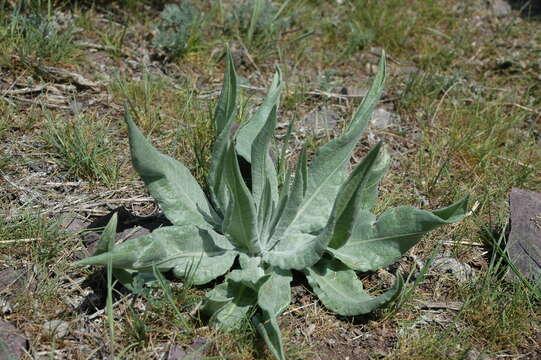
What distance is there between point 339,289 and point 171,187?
712 millimetres

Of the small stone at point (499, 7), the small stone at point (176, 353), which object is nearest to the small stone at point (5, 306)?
the small stone at point (176, 353)

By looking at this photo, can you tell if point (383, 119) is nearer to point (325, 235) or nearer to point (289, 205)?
point (289, 205)

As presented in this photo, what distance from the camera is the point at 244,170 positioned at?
257cm

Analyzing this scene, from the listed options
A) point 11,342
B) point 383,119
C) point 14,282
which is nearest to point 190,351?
point 11,342

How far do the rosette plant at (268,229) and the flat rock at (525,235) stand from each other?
585 mm

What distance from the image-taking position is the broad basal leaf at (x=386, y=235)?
2.06 meters

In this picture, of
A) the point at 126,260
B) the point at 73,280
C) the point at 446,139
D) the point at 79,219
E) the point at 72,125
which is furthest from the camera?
the point at 446,139

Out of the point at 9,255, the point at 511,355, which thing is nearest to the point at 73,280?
the point at 9,255

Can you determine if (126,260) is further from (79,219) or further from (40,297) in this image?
(79,219)

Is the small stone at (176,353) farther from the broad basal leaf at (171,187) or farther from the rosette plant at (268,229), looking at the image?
the broad basal leaf at (171,187)

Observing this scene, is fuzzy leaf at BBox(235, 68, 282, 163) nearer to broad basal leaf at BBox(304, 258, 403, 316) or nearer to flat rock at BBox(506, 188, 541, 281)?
broad basal leaf at BBox(304, 258, 403, 316)

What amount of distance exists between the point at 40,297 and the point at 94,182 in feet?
2.19

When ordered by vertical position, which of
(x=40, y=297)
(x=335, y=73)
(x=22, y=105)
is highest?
(x=335, y=73)

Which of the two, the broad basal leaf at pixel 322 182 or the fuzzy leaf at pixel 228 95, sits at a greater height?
the fuzzy leaf at pixel 228 95
